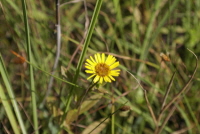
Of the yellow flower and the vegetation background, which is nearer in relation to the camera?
the yellow flower

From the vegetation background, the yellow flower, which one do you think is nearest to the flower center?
the yellow flower

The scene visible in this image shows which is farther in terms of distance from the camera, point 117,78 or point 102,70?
point 117,78

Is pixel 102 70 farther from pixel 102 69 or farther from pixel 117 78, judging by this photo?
pixel 117 78

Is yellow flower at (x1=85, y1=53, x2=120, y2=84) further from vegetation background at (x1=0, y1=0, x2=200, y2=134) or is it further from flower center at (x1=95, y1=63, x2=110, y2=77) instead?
vegetation background at (x1=0, y1=0, x2=200, y2=134)

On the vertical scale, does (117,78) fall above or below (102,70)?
above

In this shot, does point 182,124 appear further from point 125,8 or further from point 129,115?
point 125,8

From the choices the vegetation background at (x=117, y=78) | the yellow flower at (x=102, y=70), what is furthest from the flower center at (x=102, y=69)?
the vegetation background at (x=117, y=78)

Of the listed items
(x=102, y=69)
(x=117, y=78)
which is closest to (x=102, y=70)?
(x=102, y=69)
